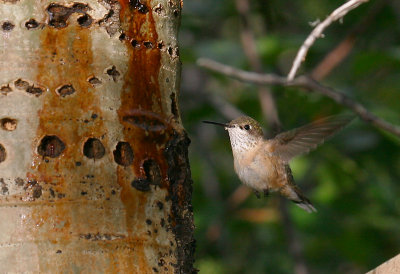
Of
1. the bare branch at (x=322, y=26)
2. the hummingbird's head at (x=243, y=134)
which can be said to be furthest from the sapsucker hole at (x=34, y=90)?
the hummingbird's head at (x=243, y=134)

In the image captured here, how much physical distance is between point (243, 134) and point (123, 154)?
6.67 ft

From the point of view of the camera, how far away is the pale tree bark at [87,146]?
1.94 meters

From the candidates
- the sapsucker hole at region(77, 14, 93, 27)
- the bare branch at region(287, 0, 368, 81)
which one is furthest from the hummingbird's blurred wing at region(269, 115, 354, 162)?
the sapsucker hole at region(77, 14, 93, 27)

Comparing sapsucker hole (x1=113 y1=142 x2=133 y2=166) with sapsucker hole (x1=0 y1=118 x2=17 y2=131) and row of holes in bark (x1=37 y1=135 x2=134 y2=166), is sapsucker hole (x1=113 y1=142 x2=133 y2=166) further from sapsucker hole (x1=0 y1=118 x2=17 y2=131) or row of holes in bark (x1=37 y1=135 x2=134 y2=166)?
sapsucker hole (x1=0 y1=118 x2=17 y2=131)

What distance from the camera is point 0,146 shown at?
201 centimetres

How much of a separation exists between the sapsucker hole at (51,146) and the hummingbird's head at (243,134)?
211cm

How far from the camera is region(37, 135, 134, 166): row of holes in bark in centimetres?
202

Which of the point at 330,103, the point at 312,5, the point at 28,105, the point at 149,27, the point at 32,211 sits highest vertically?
the point at 312,5

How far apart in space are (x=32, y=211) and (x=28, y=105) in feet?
1.02

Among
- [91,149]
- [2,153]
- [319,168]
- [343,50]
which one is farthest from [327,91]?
[319,168]

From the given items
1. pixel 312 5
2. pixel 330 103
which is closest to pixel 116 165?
pixel 330 103

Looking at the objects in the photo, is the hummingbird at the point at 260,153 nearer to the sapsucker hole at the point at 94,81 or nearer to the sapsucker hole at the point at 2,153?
the sapsucker hole at the point at 94,81

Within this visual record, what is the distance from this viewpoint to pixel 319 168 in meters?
6.52

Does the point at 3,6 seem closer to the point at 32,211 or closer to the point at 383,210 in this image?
the point at 32,211
